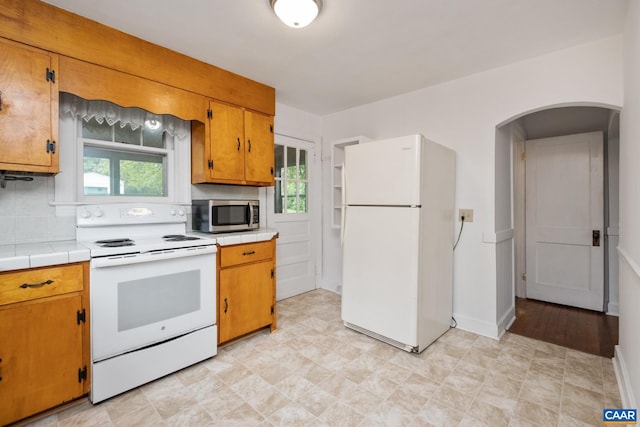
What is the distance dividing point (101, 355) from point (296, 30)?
2450mm

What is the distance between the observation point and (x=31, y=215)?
1.99m

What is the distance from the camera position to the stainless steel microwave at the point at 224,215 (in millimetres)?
2559

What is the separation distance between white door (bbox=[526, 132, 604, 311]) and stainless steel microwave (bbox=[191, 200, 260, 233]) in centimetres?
350

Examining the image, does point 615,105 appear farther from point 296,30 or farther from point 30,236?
point 30,236

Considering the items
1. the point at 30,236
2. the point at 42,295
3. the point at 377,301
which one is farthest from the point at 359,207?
the point at 30,236

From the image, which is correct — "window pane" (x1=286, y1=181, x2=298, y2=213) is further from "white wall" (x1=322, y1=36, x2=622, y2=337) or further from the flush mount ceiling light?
the flush mount ceiling light

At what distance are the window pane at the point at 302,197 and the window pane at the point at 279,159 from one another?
0.35 metres

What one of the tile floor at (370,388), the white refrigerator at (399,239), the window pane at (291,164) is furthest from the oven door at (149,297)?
the window pane at (291,164)

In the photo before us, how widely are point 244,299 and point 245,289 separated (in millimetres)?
84


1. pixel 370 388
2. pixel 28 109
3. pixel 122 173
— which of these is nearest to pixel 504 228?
pixel 370 388

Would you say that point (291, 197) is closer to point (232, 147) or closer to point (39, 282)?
point (232, 147)

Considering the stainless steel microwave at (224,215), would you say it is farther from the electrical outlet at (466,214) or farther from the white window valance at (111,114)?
the electrical outlet at (466,214)

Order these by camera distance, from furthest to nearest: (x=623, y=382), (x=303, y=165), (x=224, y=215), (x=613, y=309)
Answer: (x=303, y=165), (x=613, y=309), (x=224, y=215), (x=623, y=382)

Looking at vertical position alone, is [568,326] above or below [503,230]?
below
